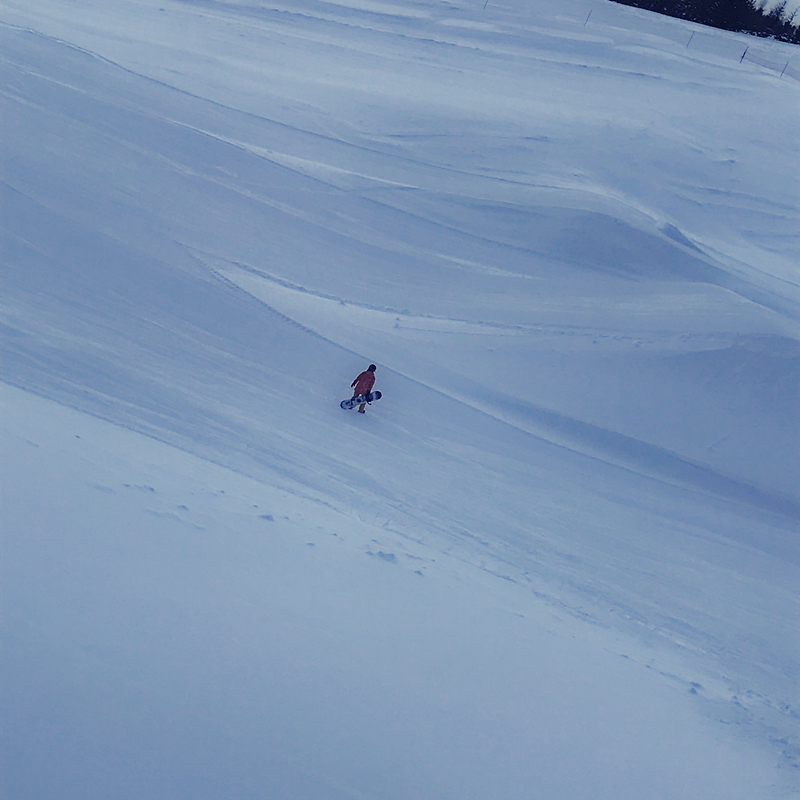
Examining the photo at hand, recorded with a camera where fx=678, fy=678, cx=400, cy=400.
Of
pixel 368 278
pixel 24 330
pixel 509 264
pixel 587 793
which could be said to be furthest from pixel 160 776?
pixel 509 264

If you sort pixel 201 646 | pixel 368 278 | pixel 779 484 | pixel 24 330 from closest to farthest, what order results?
pixel 201 646, pixel 24 330, pixel 779 484, pixel 368 278

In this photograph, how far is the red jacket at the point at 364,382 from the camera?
26.5 ft

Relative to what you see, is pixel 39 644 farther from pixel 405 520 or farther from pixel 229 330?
pixel 229 330

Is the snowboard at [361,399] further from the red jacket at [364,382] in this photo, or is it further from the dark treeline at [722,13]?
the dark treeline at [722,13]

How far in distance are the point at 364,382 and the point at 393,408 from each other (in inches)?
25.6

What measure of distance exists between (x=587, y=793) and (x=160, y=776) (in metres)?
2.86

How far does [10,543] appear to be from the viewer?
4809 mm

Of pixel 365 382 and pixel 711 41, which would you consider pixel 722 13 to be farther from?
pixel 365 382

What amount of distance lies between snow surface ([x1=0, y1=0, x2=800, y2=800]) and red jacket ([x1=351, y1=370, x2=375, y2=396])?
0.39 m

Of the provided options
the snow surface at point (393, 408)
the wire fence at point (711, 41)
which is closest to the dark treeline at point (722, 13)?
the wire fence at point (711, 41)

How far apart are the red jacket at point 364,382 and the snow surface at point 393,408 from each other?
393mm

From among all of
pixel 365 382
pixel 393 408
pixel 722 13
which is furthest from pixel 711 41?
pixel 365 382

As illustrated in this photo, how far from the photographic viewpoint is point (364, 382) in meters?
8.09

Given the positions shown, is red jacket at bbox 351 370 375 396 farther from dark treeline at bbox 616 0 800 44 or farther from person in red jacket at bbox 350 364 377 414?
dark treeline at bbox 616 0 800 44
